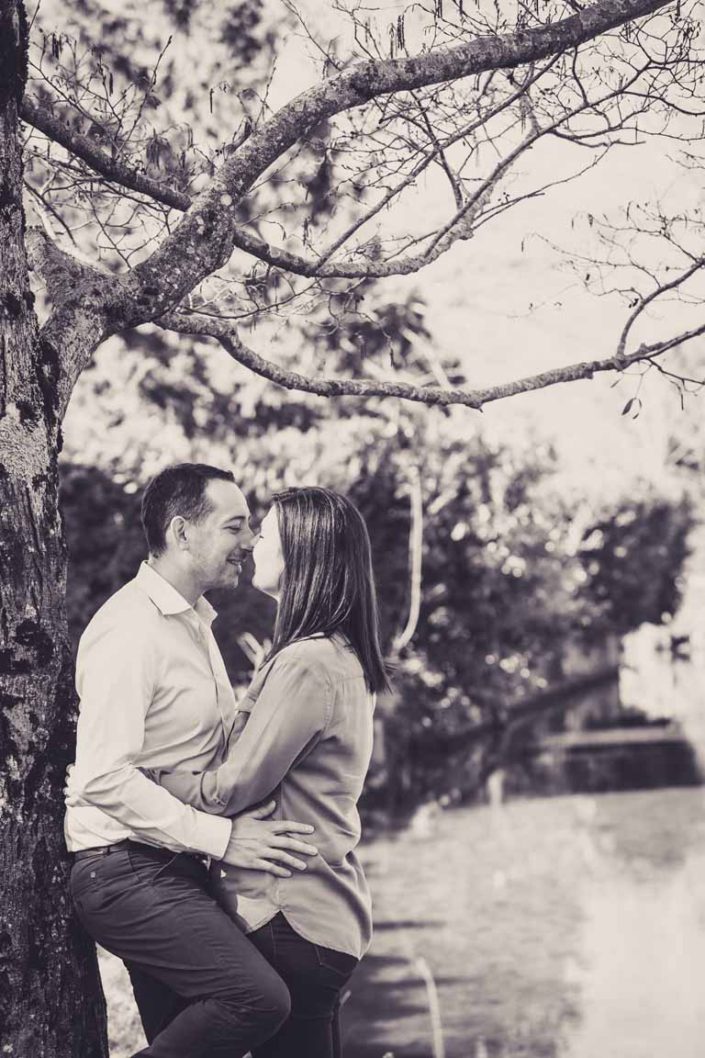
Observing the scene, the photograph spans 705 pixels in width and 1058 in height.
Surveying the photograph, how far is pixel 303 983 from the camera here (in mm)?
3494

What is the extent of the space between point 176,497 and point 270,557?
1.14ft

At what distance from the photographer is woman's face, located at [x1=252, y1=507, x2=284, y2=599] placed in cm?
369

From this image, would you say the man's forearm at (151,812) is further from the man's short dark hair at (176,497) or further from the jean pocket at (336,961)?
the man's short dark hair at (176,497)

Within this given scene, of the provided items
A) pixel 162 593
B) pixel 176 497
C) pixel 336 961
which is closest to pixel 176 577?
pixel 162 593

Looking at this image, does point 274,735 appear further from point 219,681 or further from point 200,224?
point 200,224

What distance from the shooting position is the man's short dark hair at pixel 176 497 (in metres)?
3.85

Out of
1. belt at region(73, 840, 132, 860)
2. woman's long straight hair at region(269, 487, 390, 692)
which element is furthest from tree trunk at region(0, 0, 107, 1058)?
woman's long straight hair at region(269, 487, 390, 692)

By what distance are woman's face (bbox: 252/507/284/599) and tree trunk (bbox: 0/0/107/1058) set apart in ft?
2.00

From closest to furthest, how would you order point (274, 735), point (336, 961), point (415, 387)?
point (274, 735)
point (336, 961)
point (415, 387)

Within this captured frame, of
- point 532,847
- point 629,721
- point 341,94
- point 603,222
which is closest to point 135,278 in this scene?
point 341,94

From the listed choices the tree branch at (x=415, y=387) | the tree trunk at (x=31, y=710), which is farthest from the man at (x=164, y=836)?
the tree branch at (x=415, y=387)

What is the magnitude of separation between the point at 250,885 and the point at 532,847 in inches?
338

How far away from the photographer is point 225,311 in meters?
5.43

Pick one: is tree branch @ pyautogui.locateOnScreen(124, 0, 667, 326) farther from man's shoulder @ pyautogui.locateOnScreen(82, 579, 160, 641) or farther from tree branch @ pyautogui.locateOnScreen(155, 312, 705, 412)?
man's shoulder @ pyautogui.locateOnScreen(82, 579, 160, 641)
